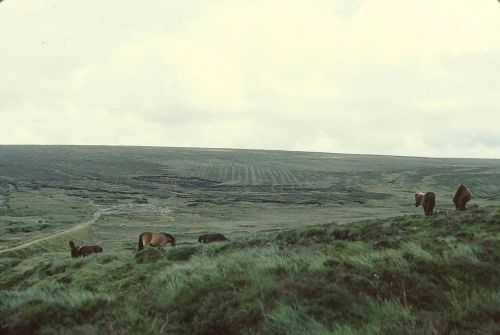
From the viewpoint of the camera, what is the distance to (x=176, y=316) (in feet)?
23.4

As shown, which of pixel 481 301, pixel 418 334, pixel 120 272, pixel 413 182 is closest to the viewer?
pixel 418 334

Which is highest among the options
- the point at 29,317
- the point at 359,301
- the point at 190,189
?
the point at 359,301

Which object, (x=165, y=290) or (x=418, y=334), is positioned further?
(x=165, y=290)

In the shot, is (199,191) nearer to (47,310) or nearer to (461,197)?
(461,197)

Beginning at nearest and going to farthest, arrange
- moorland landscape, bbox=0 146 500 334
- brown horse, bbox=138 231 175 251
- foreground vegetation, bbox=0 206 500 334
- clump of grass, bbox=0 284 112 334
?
foreground vegetation, bbox=0 206 500 334
moorland landscape, bbox=0 146 500 334
clump of grass, bbox=0 284 112 334
brown horse, bbox=138 231 175 251

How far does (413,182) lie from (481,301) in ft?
437

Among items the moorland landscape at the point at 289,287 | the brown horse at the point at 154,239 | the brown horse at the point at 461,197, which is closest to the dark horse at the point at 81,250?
the brown horse at the point at 154,239

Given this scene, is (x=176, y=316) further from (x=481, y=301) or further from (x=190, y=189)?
(x=190, y=189)

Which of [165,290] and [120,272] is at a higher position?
[165,290]

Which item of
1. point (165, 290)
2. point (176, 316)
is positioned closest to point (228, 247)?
point (165, 290)

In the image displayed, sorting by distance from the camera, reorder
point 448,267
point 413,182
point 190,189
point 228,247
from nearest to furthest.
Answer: point 448,267, point 228,247, point 190,189, point 413,182

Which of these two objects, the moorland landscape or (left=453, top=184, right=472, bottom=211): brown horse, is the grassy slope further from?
the moorland landscape

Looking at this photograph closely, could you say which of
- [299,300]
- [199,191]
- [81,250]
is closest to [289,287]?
[299,300]

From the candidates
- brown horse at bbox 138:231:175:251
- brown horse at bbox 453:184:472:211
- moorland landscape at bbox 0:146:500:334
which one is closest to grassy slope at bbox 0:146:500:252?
brown horse at bbox 138:231:175:251
